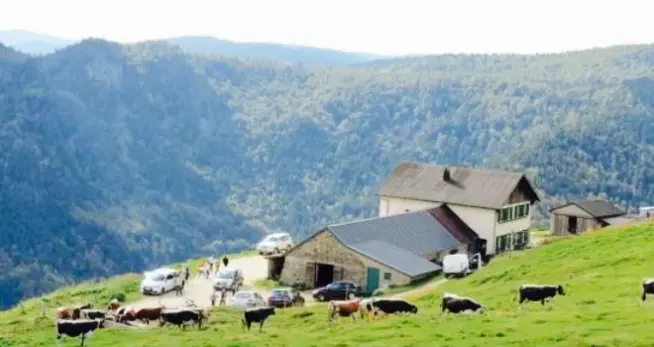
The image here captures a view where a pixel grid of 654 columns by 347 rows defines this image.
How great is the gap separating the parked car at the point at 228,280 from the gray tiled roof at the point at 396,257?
7391 mm

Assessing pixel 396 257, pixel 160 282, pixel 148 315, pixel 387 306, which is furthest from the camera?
pixel 396 257

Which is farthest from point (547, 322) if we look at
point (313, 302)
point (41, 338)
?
point (313, 302)

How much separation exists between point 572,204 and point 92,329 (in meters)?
57.1

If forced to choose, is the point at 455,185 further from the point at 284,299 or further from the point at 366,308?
the point at 366,308

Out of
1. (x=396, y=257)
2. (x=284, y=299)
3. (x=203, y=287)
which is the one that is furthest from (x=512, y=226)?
(x=284, y=299)

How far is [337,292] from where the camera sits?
54.9 m

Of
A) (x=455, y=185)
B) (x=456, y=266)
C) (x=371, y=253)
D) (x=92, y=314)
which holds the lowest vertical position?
(x=92, y=314)

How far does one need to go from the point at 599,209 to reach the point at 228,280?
39.0 m

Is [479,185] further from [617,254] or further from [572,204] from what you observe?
[617,254]

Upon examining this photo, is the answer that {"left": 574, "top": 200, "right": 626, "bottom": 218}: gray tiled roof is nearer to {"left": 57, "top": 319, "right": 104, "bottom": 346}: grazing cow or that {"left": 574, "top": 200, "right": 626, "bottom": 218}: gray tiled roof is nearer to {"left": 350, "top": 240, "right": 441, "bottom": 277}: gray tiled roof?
{"left": 350, "top": 240, "right": 441, "bottom": 277}: gray tiled roof

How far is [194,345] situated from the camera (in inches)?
1251

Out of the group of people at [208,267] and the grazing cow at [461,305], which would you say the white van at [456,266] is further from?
the grazing cow at [461,305]

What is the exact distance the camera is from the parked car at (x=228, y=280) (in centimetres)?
5797

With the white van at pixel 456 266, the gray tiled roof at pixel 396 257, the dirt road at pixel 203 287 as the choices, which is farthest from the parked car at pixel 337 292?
the white van at pixel 456 266
